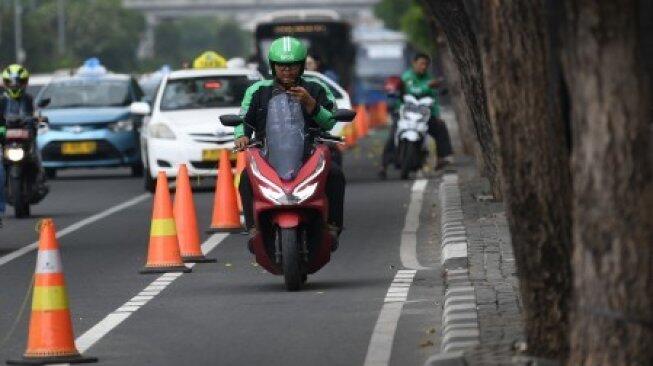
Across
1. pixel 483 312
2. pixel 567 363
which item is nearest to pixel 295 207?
pixel 483 312

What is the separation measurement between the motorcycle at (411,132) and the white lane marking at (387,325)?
516 inches

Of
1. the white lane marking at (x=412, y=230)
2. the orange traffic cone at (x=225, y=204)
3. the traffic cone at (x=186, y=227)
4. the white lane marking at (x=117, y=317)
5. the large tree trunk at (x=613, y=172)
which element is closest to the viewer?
the large tree trunk at (x=613, y=172)

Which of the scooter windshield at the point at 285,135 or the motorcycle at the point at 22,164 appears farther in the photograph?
the motorcycle at the point at 22,164

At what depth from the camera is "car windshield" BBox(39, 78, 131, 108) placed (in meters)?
33.9

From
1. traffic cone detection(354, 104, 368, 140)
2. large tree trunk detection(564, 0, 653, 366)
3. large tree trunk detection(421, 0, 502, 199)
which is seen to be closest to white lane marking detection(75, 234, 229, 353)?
large tree trunk detection(564, 0, 653, 366)

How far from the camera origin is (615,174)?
8.96m

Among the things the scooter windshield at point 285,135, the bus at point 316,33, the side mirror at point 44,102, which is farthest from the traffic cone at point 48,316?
the bus at point 316,33

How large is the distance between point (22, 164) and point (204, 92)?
5.41 meters

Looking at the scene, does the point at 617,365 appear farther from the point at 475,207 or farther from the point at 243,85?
the point at 243,85

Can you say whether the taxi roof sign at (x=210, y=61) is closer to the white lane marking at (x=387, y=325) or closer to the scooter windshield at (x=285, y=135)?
the white lane marking at (x=387, y=325)

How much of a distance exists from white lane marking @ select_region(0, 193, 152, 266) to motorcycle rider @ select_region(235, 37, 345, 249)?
3.22 meters

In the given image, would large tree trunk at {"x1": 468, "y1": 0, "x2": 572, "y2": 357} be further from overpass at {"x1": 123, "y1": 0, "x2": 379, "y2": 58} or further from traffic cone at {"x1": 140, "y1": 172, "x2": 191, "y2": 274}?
overpass at {"x1": 123, "y1": 0, "x2": 379, "y2": 58}

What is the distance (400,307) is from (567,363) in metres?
4.27

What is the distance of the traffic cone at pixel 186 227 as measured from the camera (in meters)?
17.7
